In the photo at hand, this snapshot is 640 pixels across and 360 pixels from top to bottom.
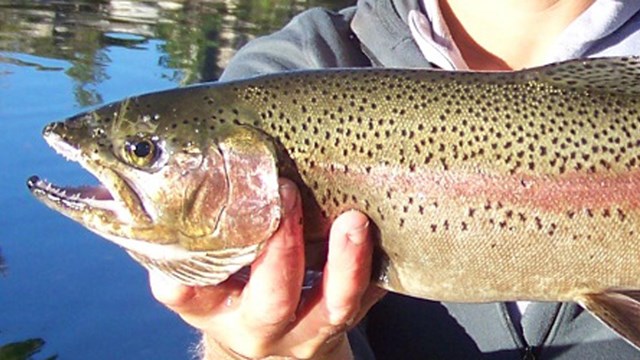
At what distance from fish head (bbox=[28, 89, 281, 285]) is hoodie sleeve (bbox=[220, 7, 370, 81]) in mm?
838

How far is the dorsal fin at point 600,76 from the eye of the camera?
254 cm

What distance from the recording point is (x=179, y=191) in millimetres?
2436

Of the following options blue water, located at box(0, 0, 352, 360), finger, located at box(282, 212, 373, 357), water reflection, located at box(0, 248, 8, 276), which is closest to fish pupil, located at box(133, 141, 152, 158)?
finger, located at box(282, 212, 373, 357)

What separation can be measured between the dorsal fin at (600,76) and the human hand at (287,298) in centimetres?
59

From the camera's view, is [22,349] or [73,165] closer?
[22,349]

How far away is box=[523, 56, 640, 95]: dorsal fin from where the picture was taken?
2541 mm

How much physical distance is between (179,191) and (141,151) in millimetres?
134

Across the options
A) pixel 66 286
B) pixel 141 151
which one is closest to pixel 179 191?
pixel 141 151

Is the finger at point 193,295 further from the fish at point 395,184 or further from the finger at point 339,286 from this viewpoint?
the finger at point 339,286

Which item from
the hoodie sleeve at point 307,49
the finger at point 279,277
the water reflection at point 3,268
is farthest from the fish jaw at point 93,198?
the water reflection at point 3,268

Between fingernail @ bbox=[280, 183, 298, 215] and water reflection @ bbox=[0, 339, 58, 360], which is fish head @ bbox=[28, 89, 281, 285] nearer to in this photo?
fingernail @ bbox=[280, 183, 298, 215]

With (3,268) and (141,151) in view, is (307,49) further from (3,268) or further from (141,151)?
(3,268)

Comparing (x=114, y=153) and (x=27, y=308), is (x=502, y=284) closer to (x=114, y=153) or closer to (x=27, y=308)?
(x=114, y=153)

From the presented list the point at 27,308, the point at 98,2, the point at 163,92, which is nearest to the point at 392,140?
the point at 163,92
